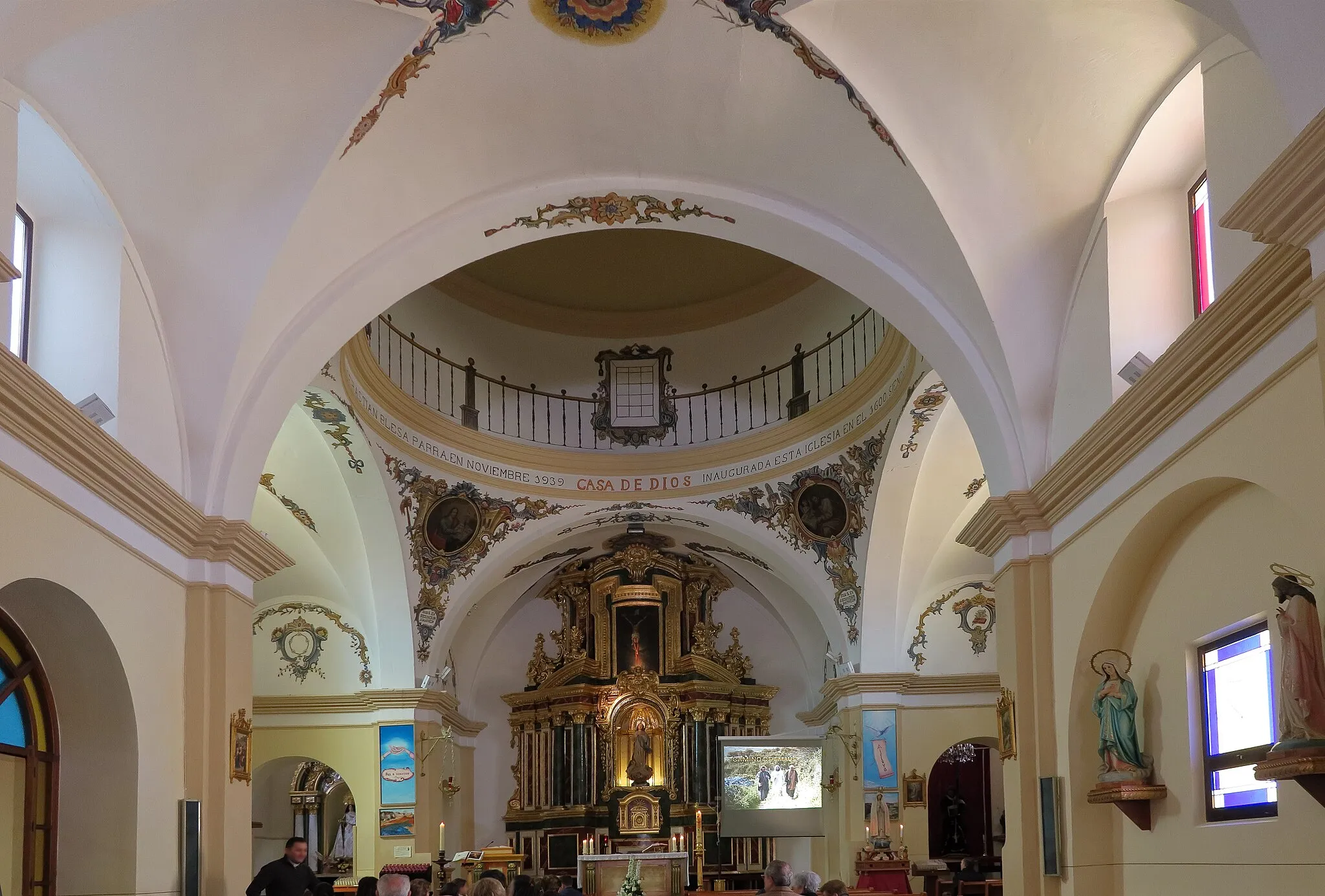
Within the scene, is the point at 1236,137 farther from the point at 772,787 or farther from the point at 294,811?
the point at 294,811

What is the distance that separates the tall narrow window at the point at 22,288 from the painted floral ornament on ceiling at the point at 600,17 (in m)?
3.34

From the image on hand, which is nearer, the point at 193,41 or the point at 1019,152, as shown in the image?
the point at 193,41

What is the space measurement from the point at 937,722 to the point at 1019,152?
10.1 meters

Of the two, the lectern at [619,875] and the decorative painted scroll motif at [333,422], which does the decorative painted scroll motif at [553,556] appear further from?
the decorative painted scroll motif at [333,422]

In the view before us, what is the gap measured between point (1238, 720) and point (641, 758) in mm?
14270

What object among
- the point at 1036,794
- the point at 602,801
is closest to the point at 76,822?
the point at 1036,794

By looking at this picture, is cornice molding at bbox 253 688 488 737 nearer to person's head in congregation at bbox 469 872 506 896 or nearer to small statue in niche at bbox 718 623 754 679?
small statue in niche at bbox 718 623 754 679

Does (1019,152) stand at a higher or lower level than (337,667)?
higher

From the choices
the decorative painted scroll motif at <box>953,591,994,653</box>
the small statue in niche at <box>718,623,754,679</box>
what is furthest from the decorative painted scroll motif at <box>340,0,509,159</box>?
the small statue in niche at <box>718,623,754,679</box>

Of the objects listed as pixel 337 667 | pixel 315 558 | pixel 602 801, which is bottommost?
pixel 602 801

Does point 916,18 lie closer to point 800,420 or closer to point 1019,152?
point 1019,152

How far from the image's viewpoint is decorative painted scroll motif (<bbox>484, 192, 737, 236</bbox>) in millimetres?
10416

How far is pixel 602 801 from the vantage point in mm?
20422

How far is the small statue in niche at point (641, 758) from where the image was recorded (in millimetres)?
20375
